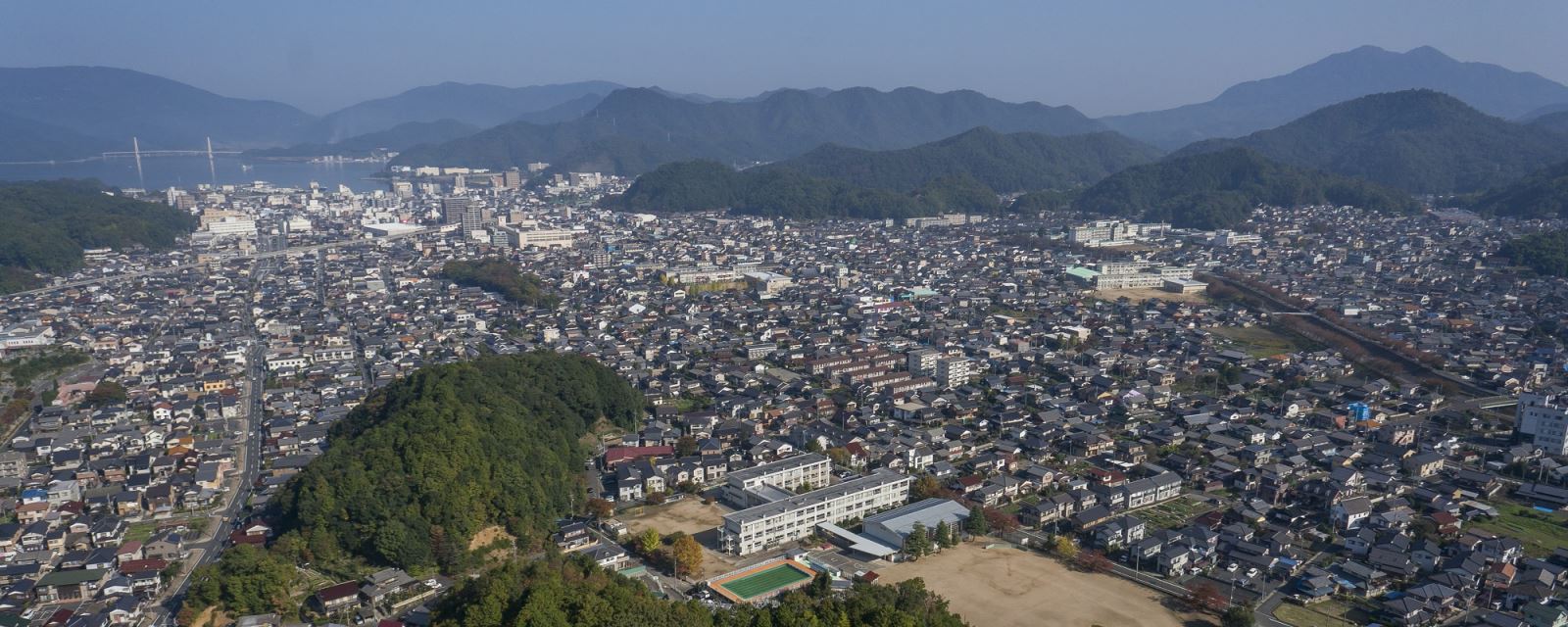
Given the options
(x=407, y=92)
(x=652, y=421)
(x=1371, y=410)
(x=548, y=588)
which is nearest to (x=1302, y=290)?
(x=1371, y=410)

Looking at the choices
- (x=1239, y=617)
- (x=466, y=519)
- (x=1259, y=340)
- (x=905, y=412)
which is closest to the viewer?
(x=1239, y=617)

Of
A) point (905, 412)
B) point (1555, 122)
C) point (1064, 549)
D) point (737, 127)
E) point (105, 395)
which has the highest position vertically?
point (737, 127)

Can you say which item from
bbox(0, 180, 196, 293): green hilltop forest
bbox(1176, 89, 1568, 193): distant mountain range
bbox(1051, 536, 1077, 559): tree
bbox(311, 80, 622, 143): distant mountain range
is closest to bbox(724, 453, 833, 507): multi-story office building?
bbox(1051, 536, 1077, 559): tree

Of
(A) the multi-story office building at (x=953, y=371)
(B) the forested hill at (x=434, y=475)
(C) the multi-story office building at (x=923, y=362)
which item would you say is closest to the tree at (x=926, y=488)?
(B) the forested hill at (x=434, y=475)

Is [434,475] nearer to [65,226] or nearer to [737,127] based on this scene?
[65,226]

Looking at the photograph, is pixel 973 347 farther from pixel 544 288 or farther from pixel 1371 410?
pixel 544 288

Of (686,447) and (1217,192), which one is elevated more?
(1217,192)

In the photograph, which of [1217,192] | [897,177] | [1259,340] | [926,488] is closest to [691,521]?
[926,488]
